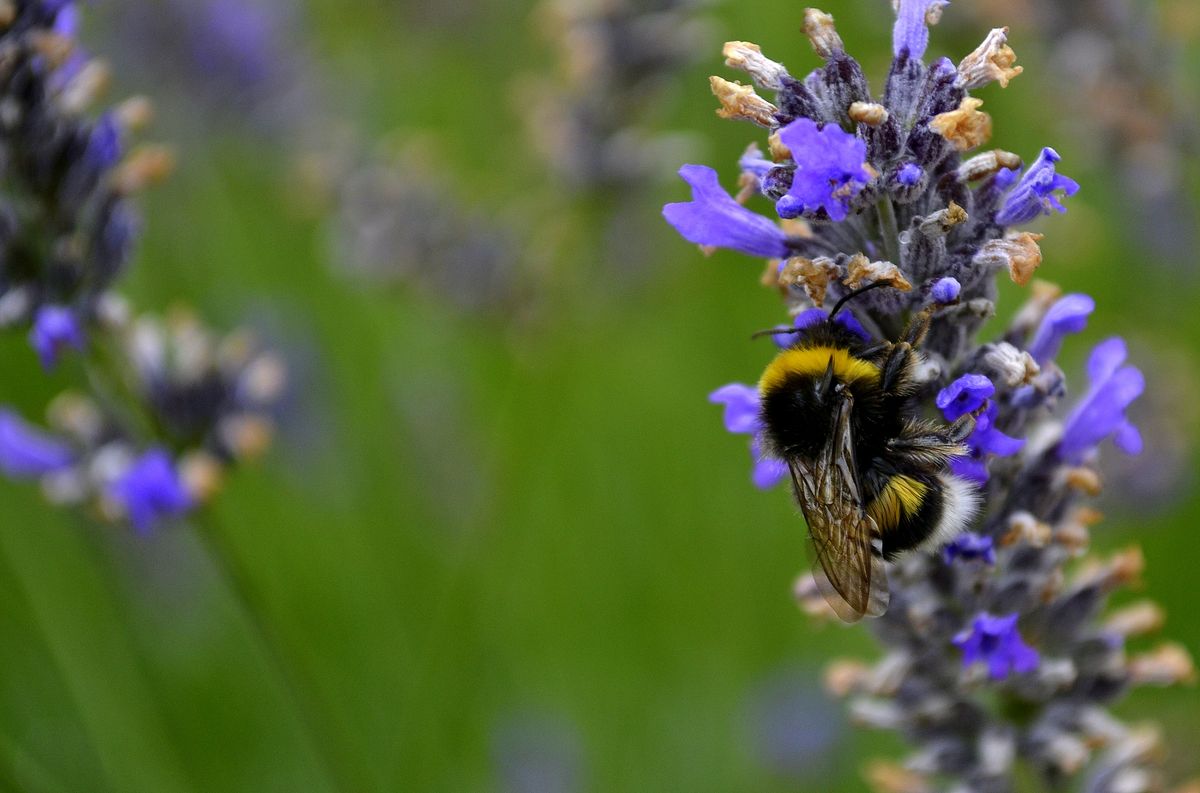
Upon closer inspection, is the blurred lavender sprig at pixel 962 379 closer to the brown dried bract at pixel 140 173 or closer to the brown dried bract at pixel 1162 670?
the brown dried bract at pixel 1162 670

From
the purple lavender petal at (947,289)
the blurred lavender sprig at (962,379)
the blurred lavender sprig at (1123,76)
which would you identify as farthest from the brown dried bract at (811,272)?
the blurred lavender sprig at (1123,76)

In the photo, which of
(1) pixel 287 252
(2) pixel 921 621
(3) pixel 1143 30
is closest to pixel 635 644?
(1) pixel 287 252

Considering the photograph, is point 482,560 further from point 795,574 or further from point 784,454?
point 784,454

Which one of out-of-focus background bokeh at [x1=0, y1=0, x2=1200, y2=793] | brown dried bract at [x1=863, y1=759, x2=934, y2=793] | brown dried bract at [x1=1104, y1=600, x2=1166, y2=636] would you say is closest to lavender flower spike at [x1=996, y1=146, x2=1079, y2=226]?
brown dried bract at [x1=1104, y1=600, x2=1166, y2=636]

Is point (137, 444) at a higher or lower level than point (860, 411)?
higher

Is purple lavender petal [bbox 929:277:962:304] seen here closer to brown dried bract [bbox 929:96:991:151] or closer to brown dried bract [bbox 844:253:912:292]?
brown dried bract [bbox 844:253:912:292]
